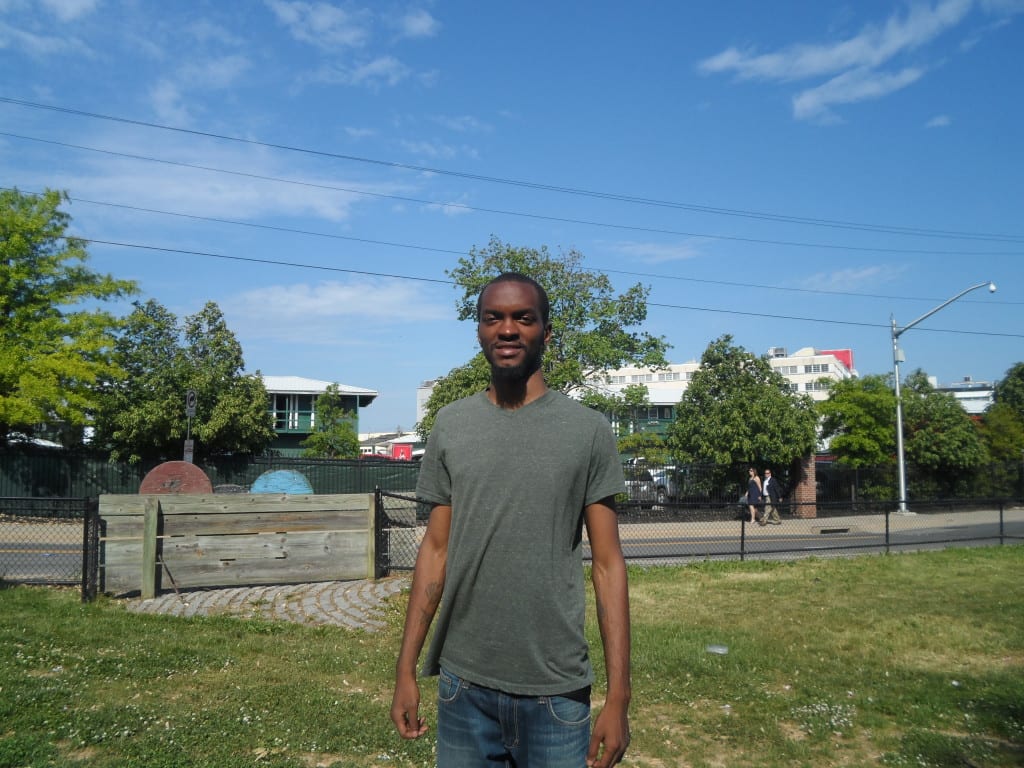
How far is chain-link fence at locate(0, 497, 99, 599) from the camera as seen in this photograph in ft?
31.3

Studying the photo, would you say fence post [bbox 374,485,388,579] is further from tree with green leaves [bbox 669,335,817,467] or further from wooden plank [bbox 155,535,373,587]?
tree with green leaves [bbox 669,335,817,467]

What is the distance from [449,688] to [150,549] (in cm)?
847

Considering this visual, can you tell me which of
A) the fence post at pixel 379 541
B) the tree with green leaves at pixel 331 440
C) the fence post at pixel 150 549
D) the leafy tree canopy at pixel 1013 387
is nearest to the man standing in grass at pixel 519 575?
the fence post at pixel 150 549

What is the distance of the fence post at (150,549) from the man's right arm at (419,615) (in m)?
8.20

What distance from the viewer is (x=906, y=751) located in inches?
194

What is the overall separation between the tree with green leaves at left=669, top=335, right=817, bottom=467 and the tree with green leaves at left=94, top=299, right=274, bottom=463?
14.7m

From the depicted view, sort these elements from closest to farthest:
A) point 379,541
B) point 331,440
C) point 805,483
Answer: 1. point 379,541
2. point 805,483
3. point 331,440

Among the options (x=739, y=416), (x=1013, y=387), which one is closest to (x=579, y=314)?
(x=739, y=416)

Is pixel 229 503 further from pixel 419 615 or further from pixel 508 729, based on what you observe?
pixel 508 729

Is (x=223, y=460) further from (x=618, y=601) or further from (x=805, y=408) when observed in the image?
(x=618, y=601)

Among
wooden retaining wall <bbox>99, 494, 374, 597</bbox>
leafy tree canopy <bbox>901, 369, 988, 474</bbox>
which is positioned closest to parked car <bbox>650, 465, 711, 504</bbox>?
leafy tree canopy <bbox>901, 369, 988, 474</bbox>

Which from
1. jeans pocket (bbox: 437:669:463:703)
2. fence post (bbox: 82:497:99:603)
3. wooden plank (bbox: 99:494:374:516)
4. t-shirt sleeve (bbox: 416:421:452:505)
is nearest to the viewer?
jeans pocket (bbox: 437:669:463:703)

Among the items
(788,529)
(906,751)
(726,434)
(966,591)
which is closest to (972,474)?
(726,434)

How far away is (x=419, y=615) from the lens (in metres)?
2.56
